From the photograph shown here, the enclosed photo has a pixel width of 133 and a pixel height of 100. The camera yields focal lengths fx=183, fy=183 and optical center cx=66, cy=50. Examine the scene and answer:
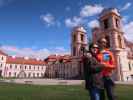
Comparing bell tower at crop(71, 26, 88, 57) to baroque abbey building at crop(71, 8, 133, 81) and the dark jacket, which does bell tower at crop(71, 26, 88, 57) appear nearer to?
baroque abbey building at crop(71, 8, 133, 81)

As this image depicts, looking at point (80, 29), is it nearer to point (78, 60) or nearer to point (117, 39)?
point (78, 60)

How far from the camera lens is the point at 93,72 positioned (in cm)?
527

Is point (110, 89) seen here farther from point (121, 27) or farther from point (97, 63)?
point (121, 27)

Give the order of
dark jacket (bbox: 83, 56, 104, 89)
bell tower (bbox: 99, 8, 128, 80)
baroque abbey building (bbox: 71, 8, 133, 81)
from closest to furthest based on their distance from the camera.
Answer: dark jacket (bbox: 83, 56, 104, 89) < baroque abbey building (bbox: 71, 8, 133, 81) < bell tower (bbox: 99, 8, 128, 80)

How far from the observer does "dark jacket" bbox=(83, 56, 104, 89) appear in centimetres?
524

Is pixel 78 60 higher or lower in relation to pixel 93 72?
higher

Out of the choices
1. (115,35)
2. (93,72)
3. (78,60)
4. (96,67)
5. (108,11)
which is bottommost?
(93,72)

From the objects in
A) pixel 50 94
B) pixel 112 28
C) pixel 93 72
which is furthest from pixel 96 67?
pixel 112 28

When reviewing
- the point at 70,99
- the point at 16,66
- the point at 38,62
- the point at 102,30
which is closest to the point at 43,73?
the point at 38,62

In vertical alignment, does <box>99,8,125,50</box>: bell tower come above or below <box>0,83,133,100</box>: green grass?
above

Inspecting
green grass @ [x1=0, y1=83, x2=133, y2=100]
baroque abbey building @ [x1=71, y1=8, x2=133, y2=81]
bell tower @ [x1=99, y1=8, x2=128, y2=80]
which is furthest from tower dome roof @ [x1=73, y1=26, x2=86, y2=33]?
green grass @ [x1=0, y1=83, x2=133, y2=100]

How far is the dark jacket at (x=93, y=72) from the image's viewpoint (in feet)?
17.2

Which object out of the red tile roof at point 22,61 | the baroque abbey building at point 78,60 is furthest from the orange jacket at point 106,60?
the red tile roof at point 22,61

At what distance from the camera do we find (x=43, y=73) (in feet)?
345
